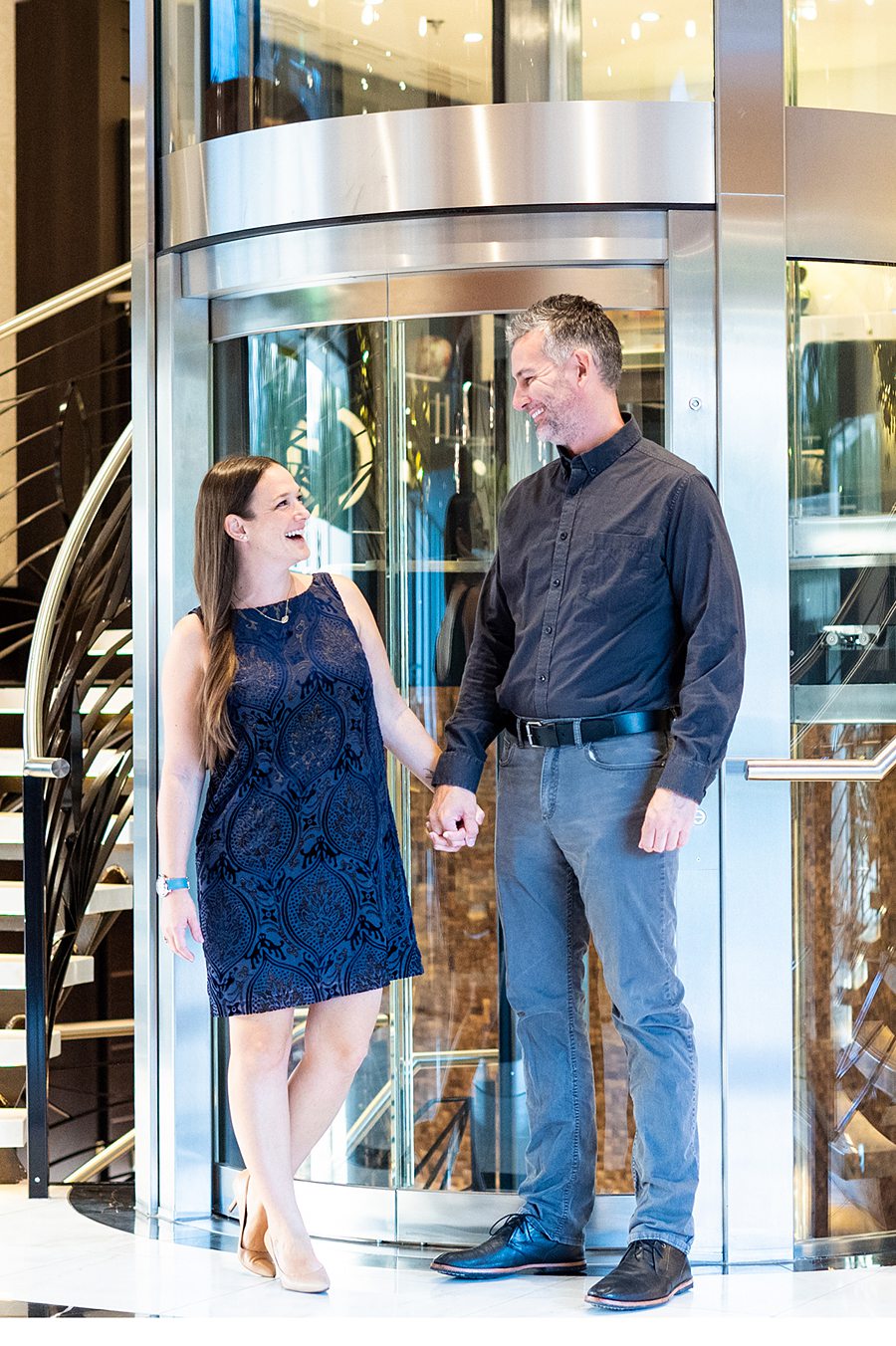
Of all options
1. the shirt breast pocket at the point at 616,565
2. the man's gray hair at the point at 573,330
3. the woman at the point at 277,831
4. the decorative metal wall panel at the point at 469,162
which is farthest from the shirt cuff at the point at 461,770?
the decorative metal wall panel at the point at 469,162

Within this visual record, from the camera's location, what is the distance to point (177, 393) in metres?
3.47

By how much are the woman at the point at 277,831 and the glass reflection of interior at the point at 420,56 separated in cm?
82

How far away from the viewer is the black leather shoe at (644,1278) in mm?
2783

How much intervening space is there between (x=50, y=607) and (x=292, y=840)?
1.63 m

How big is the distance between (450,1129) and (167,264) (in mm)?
1888

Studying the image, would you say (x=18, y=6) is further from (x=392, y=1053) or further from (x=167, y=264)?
(x=392, y=1053)

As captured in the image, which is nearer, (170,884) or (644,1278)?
(644,1278)

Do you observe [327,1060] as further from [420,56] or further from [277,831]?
[420,56]

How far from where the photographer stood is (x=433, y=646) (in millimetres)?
3283

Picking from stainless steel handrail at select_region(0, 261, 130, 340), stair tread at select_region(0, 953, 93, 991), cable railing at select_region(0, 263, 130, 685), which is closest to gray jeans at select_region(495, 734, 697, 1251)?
stair tread at select_region(0, 953, 93, 991)

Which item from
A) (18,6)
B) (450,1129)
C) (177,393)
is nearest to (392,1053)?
(450,1129)

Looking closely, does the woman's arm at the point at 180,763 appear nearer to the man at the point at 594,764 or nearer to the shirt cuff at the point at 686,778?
the man at the point at 594,764

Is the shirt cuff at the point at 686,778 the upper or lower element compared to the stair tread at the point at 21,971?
upper

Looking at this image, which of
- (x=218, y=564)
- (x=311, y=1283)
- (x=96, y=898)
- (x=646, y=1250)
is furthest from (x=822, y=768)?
(x=96, y=898)
